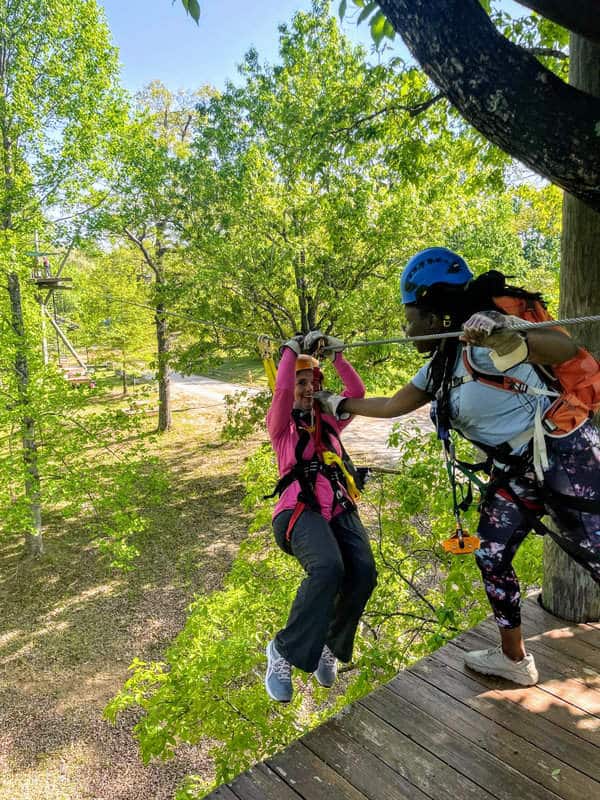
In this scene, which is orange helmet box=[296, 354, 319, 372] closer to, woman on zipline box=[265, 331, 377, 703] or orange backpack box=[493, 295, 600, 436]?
woman on zipline box=[265, 331, 377, 703]

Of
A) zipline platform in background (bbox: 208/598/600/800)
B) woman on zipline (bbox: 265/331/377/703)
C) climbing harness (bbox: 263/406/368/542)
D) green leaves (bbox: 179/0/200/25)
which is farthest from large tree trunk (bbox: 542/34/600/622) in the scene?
green leaves (bbox: 179/0/200/25)

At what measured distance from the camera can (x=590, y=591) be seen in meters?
2.97

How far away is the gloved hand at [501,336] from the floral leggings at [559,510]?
488 millimetres

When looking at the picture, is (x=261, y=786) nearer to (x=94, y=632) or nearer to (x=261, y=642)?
(x=261, y=642)

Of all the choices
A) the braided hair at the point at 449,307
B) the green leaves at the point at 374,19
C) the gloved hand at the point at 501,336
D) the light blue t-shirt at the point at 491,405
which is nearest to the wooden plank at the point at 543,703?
the light blue t-shirt at the point at 491,405

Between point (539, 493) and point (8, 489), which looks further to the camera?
point (8, 489)

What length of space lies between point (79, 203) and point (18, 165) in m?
1.27

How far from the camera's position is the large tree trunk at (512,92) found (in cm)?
158

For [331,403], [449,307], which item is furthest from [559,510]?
[331,403]

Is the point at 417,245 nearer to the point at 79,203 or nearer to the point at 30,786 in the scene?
the point at 79,203

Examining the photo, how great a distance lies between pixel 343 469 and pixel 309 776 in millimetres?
1343

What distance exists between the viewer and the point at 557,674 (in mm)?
2584

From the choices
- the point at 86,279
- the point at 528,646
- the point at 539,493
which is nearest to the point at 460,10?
the point at 539,493

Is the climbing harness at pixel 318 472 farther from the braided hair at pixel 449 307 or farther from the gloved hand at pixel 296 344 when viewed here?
the braided hair at pixel 449 307
